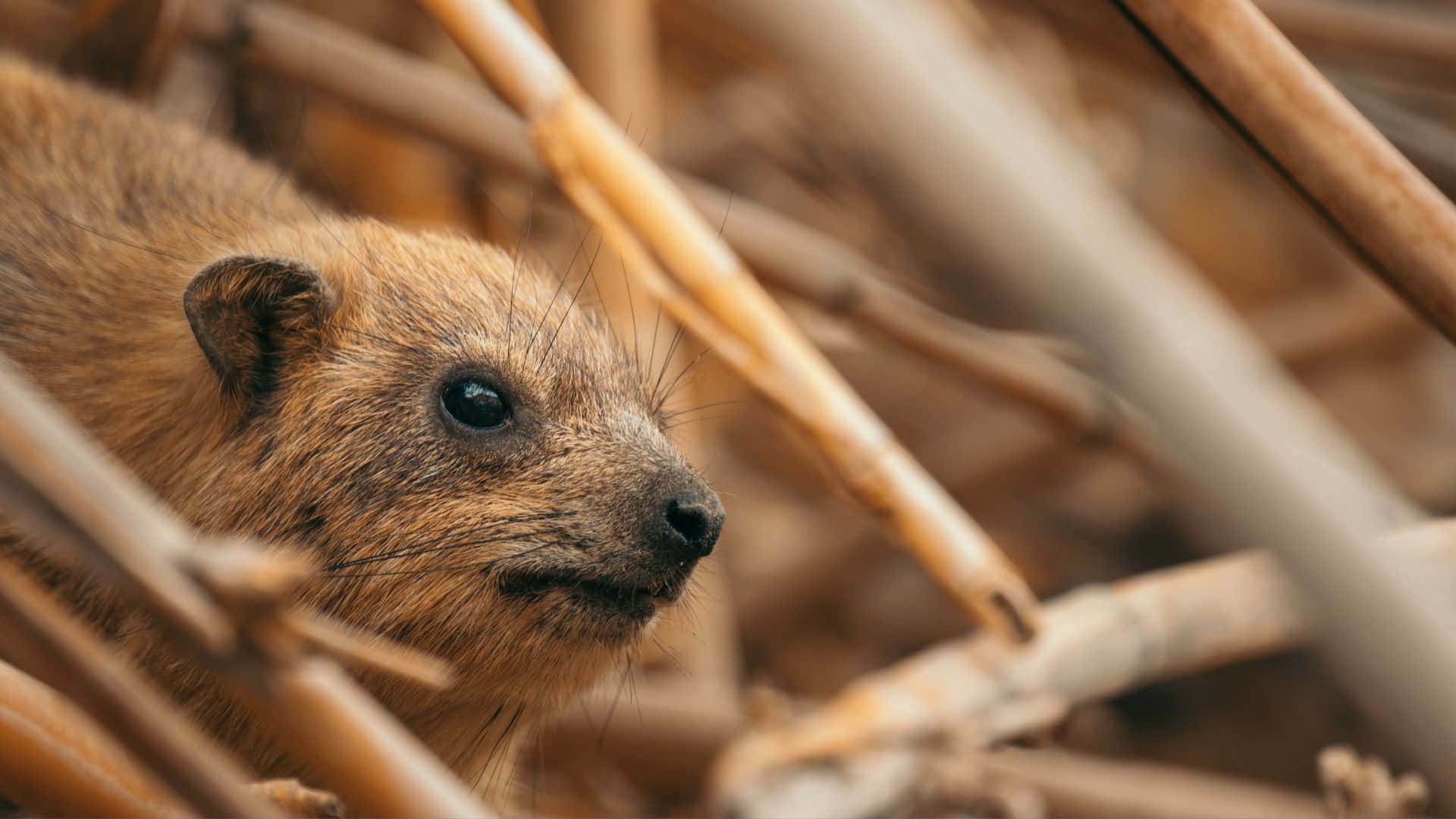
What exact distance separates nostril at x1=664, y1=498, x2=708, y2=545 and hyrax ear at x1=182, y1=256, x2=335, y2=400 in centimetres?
61

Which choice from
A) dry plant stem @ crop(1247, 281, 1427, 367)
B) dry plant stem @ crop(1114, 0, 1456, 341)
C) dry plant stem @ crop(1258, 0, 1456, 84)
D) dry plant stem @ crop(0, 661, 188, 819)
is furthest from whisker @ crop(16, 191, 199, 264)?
dry plant stem @ crop(1247, 281, 1427, 367)

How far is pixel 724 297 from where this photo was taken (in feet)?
7.00

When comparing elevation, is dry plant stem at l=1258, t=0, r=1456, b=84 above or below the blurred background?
above

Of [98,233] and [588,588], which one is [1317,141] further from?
[98,233]

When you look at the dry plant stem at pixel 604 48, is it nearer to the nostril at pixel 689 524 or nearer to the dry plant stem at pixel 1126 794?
the nostril at pixel 689 524

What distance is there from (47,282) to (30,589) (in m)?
1.36

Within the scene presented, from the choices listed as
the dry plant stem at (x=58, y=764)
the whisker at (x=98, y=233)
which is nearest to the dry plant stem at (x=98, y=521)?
the dry plant stem at (x=58, y=764)

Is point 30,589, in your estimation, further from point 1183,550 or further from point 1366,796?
point 1183,550

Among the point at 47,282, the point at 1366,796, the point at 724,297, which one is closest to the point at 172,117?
the point at 47,282

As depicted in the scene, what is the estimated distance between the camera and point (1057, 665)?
2.41 metres

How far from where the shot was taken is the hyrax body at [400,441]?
1960 mm

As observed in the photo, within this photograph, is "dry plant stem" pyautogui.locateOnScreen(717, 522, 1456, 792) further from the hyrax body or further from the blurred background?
the hyrax body

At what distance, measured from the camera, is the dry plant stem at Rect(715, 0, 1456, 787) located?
0.84 meters

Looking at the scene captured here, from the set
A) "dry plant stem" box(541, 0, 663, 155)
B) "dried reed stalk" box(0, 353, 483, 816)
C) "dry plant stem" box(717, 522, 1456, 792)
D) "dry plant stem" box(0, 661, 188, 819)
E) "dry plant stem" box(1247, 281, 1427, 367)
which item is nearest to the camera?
"dried reed stalk" box(0, 353, 483, 816)
